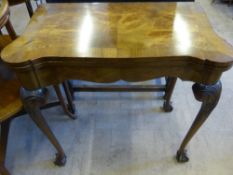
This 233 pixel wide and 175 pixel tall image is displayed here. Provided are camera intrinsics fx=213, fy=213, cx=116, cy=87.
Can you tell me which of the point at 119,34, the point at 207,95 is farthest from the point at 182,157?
the point at 119,34

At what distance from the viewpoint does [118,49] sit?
740 mm

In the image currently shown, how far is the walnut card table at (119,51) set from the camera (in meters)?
0.72

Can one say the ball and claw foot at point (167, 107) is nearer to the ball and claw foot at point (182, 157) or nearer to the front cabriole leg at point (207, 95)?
the ball and claw foot at point (182, 157)

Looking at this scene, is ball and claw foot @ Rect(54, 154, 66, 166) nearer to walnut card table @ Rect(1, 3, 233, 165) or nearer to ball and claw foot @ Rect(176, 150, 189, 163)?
walnut card table @ Rect(1, 3, 233, 165)

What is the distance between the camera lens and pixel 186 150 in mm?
1214

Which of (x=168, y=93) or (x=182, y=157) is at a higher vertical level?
(x=168, y=93)

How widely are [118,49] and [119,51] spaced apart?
1 centimetres

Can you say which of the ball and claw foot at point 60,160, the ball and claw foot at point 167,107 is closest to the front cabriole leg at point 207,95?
the ball and claw foot at point 167,107

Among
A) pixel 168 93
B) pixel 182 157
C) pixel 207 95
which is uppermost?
pixel 207 95

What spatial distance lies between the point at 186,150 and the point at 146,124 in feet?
0.96

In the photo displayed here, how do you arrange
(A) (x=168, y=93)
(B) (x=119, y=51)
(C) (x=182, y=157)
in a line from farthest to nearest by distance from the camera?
1. (A) (x=168, y=93)
2. (C) (x=182, y=157)
3. (B) (x=119, y=51)

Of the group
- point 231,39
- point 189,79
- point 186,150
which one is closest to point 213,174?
point 186,150

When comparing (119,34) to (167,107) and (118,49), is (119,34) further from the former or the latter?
(167,107)

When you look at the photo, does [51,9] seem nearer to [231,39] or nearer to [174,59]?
[174,59]
